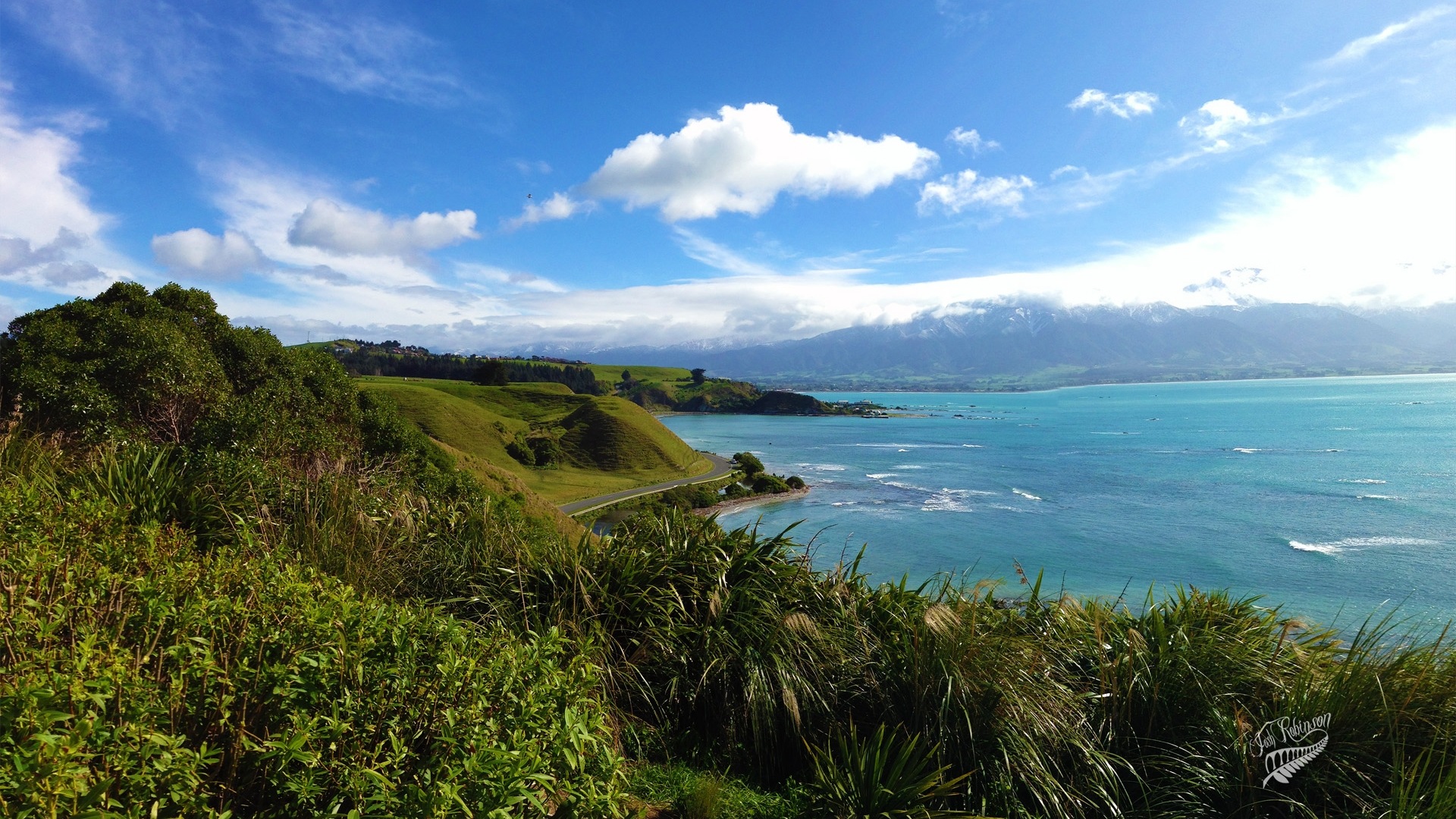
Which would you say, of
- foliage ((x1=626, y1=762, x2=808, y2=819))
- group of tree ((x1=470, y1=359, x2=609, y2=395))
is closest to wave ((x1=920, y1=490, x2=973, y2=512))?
foliage ((x1=626, y1=762, x2=808, y2=819))

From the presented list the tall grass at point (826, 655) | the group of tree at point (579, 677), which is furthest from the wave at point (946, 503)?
the group of tree at point (579, 677)

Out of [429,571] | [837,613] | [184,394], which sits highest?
[184,394]

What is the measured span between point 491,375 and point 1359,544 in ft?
355

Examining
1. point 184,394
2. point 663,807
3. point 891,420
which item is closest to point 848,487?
point 184,394

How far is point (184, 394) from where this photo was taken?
1148 cm

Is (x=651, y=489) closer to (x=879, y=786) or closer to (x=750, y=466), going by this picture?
(x=750, y=466)

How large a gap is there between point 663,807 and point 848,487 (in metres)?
65.1

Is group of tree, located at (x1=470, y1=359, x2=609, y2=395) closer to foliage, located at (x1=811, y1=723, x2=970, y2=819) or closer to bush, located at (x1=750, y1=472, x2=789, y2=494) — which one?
bush, located at (x1=750, y1=472, x2=789, y2=494)

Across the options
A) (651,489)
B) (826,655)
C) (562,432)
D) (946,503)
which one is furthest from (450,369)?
(826,655)

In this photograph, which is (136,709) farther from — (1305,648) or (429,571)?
(1305,648)

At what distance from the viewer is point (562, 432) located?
8531 centimetres

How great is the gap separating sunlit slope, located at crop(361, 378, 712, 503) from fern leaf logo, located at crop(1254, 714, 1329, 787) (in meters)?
55.8

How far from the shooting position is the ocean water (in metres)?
36.9

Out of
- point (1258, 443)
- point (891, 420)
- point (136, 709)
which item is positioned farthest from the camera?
point (891, 420)
